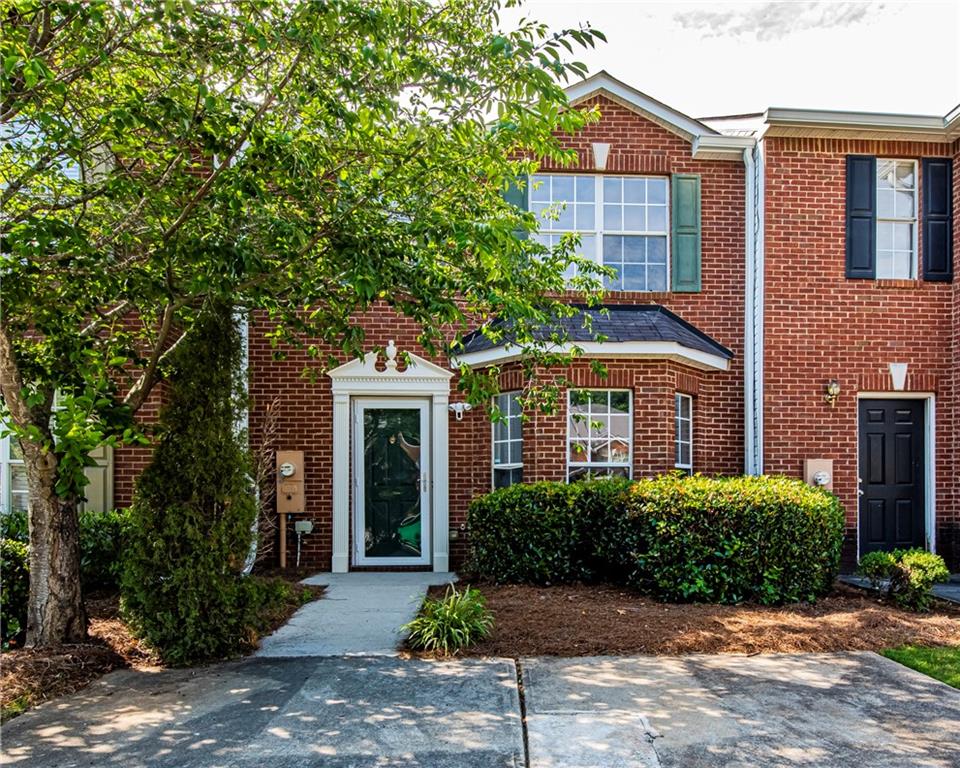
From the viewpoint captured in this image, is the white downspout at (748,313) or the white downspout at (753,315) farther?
the white downspout at (748,313)

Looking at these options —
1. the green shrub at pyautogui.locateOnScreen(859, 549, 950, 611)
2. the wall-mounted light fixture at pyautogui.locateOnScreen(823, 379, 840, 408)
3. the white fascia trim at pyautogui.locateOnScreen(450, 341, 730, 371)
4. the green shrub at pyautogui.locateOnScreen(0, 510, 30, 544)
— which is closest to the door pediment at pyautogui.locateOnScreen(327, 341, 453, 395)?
the white fascia trim at pyautogui.locateOnScreen(450, 341, 730, 371)

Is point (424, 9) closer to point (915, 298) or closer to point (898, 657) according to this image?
point (898, 657)

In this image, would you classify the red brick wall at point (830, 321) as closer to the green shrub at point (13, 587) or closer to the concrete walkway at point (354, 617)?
the concrete walkway at point (354, 617)

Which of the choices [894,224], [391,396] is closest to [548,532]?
[391,396]

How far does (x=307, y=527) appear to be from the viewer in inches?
361

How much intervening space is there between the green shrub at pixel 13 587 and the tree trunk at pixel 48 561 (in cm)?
52

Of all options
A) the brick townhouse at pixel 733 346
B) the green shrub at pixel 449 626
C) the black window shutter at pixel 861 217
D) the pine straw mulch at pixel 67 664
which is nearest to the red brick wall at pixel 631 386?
the brick townhouse at pixel 733 346

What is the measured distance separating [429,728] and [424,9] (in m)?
4.64

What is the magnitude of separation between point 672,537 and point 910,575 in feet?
7.50

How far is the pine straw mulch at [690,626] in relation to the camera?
5680 millimetres

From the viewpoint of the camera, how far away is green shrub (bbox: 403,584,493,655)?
5605 mm

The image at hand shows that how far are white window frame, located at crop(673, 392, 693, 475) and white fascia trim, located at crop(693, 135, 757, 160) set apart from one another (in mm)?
3212

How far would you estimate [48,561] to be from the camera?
5.52 metres

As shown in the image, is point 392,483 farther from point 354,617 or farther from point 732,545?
point 732,545
